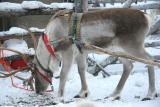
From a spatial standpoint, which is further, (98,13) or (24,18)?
(24,18)

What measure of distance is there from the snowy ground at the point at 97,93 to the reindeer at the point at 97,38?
7.3 inches

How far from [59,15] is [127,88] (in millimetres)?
1660

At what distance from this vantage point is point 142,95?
20.0 ft

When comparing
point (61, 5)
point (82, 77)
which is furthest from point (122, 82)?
point (61, 5)

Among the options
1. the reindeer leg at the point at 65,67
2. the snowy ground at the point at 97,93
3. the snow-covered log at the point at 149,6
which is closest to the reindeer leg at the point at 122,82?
the snowy ground at the point at 97,93

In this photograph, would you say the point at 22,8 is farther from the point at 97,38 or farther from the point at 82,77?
the point at 97,38

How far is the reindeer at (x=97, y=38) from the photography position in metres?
5.88

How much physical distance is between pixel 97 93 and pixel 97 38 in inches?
36.7

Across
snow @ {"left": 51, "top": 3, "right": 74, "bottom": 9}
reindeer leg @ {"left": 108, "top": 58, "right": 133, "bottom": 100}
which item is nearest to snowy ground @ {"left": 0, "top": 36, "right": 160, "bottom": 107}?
reindeer leg @ {"left": 108, "top": 58, "right": 133, "bottom": 100}

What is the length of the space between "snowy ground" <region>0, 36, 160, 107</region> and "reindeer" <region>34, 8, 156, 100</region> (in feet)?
0.61

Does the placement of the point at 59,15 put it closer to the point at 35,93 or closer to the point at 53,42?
the point at 53,42

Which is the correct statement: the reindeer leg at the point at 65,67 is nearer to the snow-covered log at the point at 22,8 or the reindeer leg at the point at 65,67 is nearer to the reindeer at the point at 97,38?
the reindeer at the point at 97,38

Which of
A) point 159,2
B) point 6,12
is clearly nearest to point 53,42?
point 6,12

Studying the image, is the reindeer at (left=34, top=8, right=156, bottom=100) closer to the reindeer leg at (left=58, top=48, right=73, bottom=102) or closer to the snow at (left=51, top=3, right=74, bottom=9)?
the reindeer leg at (left=58, top=48, right=73, bottom=102)
